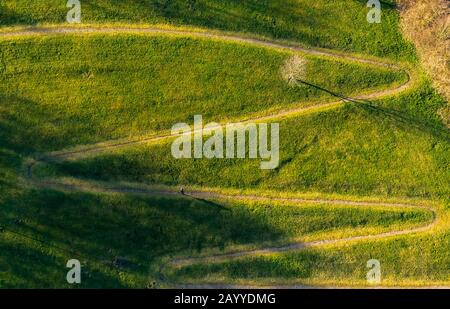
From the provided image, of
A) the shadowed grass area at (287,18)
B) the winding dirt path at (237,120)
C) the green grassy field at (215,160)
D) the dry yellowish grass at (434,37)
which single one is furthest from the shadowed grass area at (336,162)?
the shadowed grass area at (287,18)

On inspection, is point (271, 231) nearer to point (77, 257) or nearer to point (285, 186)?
point (285, 186)

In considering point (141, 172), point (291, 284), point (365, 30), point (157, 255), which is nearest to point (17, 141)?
point (141, 172)

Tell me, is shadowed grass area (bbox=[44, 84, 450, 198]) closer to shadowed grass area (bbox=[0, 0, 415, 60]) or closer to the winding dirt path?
the winding dirt path

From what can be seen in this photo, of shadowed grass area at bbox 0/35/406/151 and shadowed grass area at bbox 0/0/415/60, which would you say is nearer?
shadowed grass area at bbox 0/35/406/151

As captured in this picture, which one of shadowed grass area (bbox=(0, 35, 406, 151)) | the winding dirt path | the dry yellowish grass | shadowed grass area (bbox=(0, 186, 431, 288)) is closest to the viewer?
shadowed grass area (bbox=(0, 186, 431, 288))

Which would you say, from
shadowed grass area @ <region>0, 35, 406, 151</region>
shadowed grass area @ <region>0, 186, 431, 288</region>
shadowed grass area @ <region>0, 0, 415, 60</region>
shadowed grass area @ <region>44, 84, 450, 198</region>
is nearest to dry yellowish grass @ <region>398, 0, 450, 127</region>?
shadowed grass area @ <region>0, 0, 415, 60</region>

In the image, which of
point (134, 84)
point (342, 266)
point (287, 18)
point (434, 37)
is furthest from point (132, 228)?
point (434, 37)

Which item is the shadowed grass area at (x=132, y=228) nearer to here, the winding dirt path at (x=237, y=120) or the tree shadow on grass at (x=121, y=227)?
the tree shadow on grass at (x=121, y=227)
